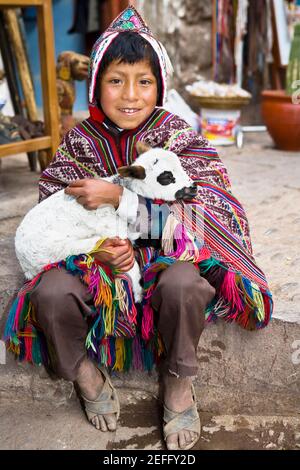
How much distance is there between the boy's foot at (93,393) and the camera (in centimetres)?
157

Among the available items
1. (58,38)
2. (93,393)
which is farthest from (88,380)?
(58,38)

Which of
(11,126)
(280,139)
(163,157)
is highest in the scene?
(163,157)

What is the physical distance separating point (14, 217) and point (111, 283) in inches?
40.1

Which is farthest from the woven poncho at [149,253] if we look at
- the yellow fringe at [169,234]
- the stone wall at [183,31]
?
the stone wall at [183,31]

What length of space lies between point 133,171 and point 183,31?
124 inches

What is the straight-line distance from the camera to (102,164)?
1.65 m

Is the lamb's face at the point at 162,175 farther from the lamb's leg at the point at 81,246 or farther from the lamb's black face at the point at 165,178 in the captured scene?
the lamb's leg at the point at 81,246

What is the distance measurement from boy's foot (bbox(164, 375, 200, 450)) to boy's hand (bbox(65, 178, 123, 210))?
55 cm

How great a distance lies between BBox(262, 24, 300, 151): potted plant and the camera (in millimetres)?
A: 3586

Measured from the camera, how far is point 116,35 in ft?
5.26

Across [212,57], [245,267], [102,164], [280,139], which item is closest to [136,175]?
[102,164]

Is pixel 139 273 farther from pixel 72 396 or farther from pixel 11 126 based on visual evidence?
pixel 11 126

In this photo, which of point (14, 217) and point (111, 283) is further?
point (14, 217)

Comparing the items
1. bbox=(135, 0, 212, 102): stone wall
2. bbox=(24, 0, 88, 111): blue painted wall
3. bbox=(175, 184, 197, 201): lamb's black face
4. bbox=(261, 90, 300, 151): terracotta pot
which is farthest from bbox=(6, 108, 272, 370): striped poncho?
bbox=(24, 0, 88, 111): blue painted wall
